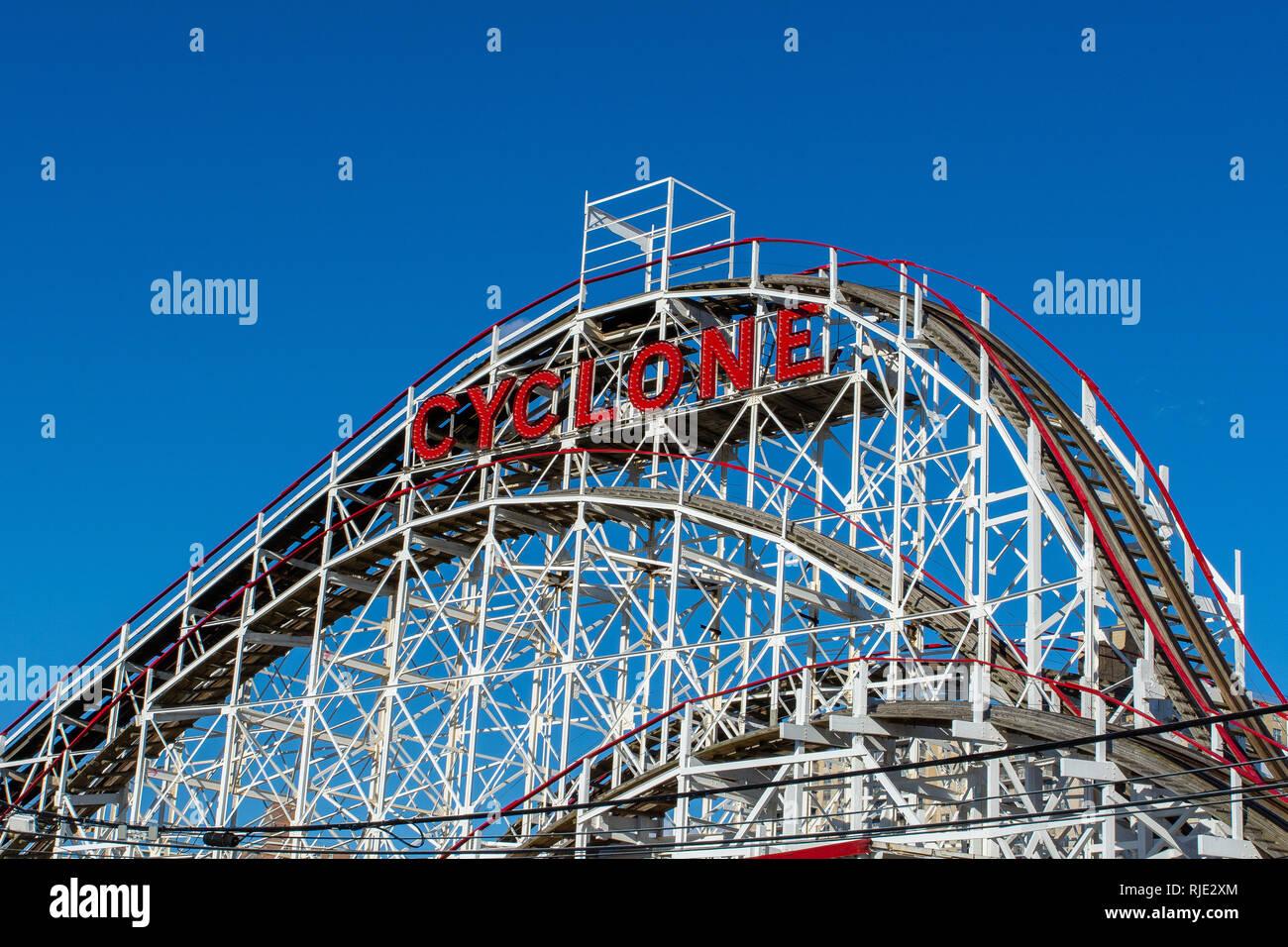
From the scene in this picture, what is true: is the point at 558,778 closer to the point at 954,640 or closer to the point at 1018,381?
the point at 954,640

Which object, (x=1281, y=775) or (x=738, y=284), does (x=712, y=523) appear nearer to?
(x=738, y=284)

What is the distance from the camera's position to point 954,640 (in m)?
24.2

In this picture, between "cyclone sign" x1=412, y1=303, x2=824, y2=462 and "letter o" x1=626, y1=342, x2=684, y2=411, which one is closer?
"cyclone sign" x1=412, y1=303, x2=824, y2=462

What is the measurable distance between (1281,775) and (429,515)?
688 inches

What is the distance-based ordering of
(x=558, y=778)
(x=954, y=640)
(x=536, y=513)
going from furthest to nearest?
(x=536, y=513) → (x=558, y=778) → (x=954, y=640)

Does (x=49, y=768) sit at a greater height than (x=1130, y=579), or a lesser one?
lesser

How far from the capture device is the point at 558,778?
26781 millimetres

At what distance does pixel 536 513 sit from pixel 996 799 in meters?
14.0

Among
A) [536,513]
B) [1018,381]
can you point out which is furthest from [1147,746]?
[536,513]

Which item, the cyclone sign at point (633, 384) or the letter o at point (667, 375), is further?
the letter o at point (667, 375)

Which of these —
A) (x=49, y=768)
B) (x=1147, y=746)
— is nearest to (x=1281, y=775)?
(x=1147, y=746)

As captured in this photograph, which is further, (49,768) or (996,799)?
(49,768)
